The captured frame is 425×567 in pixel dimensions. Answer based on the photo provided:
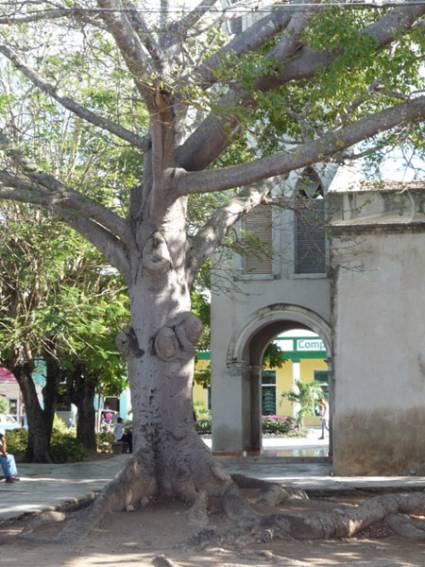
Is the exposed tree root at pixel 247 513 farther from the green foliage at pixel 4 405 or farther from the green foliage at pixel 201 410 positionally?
the green foliage at pixel 4 405

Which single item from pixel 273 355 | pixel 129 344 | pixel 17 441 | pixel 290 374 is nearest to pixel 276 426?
pixel 273 355

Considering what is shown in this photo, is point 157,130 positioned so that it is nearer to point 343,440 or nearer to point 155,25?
point 155,25

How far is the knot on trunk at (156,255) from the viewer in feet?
42.4

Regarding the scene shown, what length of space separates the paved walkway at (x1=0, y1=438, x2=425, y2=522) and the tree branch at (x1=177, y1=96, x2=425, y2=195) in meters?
5.50

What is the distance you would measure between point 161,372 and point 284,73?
4.21 meters

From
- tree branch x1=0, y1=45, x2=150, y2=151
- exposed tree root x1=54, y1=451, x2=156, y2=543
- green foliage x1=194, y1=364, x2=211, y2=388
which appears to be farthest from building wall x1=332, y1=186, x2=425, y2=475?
green foliage x1=194, y1=364, x2=211, y2=388

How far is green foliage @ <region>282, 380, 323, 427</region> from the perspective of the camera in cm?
4428

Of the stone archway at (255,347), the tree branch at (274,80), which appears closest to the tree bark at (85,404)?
the stone archway at (255,347)

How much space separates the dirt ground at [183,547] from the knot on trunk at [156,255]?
309 cm

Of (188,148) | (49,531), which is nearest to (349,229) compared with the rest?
(188,148)

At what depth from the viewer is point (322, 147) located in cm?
1165

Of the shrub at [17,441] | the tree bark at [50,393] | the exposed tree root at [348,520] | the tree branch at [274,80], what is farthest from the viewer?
the shrub at [17,441]

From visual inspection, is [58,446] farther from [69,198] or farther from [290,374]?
[290,374]

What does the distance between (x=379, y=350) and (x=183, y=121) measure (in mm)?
8031
